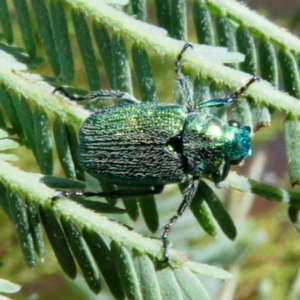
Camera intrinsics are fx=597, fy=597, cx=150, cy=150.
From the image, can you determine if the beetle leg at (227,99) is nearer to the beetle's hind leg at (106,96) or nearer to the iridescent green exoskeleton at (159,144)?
the iridescent green exoskeleton at (159,144)

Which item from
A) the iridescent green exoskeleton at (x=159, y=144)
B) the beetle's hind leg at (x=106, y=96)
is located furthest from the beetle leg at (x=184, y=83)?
the beetle's hind leg at (x=106, y=96)

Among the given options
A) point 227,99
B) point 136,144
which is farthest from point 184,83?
point 136,144

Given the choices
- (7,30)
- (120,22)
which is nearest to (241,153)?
(120,22)

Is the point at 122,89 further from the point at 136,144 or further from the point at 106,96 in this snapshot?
the point at 136,144

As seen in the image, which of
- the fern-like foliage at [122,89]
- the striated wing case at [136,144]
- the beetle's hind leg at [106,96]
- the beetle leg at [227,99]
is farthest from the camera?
the striated wing case at [136,144]

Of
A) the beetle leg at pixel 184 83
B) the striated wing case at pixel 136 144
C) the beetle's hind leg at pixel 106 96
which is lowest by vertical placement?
the striated wing case at pixel 136 144

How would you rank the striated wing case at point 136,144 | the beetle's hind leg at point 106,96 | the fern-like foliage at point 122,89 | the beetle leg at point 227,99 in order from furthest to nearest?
the striated wing case at point 136,144 < the beetle's hind leg at point 106,96 < the beetle leg at point 227,99 < the fern-like foliage at point 122,89

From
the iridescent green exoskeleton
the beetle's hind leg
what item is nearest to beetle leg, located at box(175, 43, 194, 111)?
the iridescent green exoskeleton

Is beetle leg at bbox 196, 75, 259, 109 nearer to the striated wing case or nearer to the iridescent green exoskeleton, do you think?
the iridescent green exoskeleton
